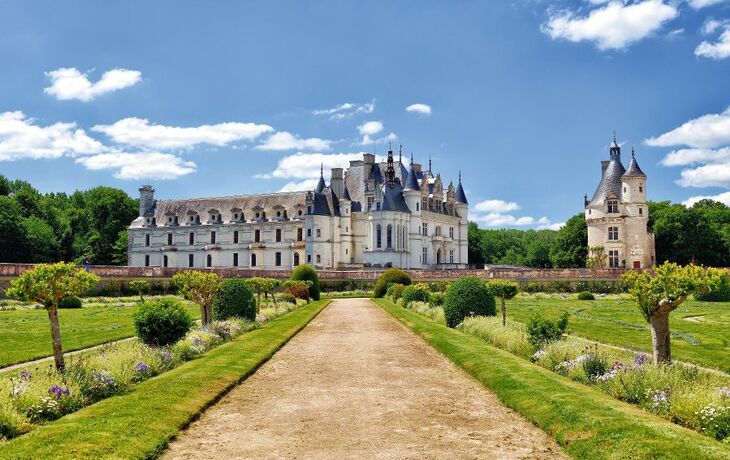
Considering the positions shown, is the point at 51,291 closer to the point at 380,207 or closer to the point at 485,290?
the point at 485,290

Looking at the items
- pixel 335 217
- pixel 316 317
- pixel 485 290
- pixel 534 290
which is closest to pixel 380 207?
pixel 335 217

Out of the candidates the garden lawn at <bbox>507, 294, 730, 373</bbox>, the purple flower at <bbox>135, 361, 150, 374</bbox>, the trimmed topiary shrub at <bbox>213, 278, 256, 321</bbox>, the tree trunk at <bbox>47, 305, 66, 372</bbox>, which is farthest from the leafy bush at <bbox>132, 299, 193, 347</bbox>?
the garden lawn at <bbox>507, 294, 730, 373</bbox>

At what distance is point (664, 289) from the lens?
12.4 meters

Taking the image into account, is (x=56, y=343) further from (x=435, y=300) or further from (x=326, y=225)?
(x=326, y=225)

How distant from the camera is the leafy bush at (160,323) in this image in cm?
1573

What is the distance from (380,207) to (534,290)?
25.6 metres

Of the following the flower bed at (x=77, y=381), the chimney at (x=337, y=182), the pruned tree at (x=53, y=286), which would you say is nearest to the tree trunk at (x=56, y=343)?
the pruned tree at (x=53, y=286)

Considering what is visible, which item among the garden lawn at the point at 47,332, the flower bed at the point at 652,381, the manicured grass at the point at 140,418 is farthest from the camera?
the garden lawn at the point at 47,332

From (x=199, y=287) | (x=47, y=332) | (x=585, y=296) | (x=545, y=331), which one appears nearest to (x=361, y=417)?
(x=545, y=331)

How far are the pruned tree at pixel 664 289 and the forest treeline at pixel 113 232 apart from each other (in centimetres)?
6581

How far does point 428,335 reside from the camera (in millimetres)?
20969

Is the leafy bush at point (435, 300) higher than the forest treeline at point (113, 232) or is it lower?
lower

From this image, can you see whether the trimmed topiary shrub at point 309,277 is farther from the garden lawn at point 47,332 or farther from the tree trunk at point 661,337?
the tree trunk at point 661,337

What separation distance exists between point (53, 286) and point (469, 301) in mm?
15025
